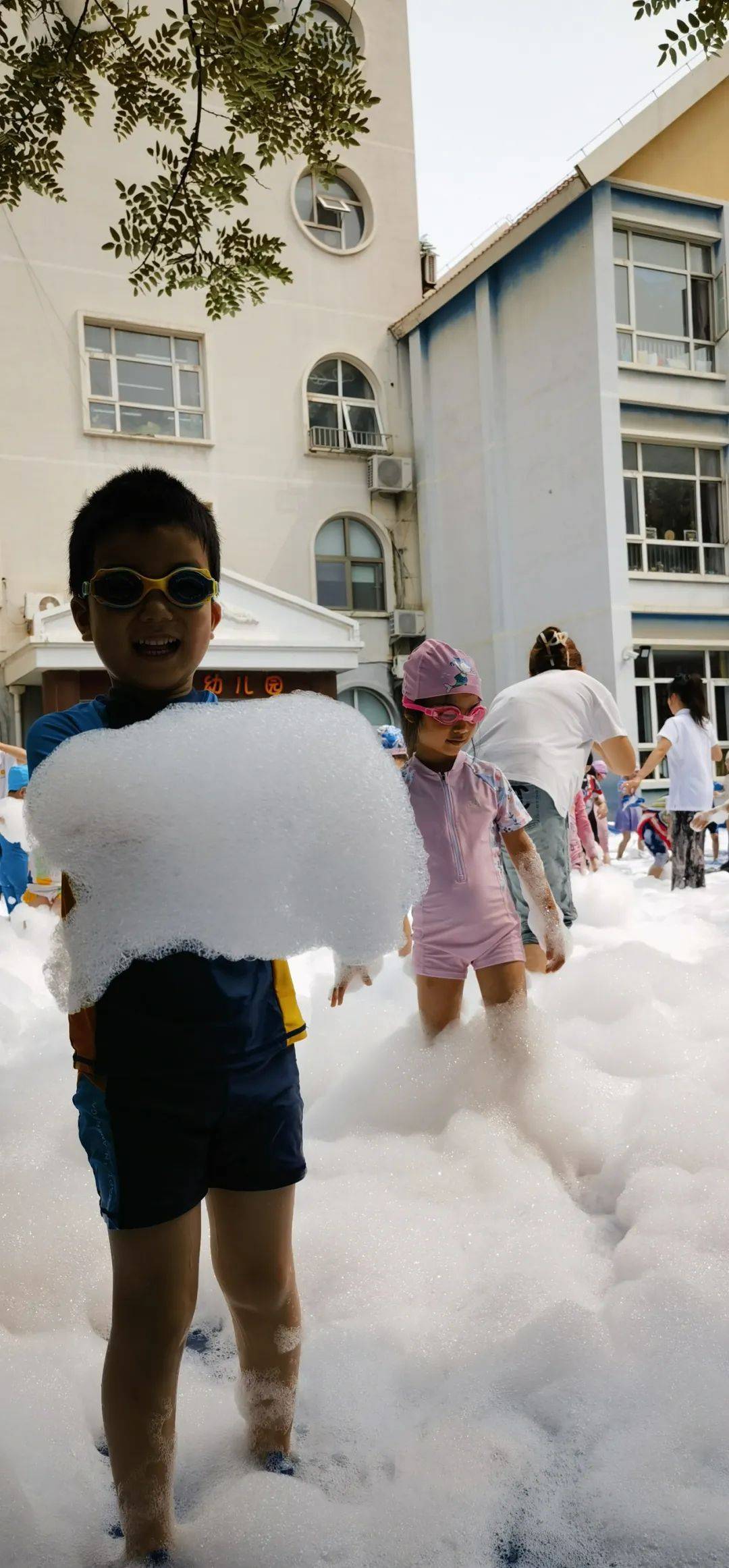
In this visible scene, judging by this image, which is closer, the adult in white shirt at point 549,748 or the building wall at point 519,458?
the adult in white shirt at point 549,748

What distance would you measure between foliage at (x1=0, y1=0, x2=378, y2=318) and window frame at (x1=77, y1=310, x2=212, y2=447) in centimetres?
1221

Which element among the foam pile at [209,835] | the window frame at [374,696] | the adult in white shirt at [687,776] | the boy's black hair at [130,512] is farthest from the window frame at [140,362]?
the foam pile at [209,835]

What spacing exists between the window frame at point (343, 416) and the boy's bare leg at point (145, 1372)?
16.5 m

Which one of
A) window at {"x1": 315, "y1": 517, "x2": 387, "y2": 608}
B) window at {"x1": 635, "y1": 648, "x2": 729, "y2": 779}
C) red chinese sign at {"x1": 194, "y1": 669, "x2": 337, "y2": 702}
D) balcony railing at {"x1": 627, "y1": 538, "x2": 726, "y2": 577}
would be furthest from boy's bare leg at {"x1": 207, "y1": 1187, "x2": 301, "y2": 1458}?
window at {"x1": 315, "y1": 517, "x2": 387, "y2": 608}

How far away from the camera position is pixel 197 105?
11.9 feet

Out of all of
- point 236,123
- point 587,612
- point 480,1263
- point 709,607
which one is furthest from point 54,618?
point 480,1263

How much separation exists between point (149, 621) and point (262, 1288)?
1.01 metres

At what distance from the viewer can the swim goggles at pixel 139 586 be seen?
155 centimetres

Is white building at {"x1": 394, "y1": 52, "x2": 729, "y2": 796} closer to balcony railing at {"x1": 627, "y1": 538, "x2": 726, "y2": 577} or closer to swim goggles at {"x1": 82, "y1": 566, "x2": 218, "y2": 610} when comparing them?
balcony railing at {"x1": 627, "y1": 538, "x2": 726, "y2": 577}

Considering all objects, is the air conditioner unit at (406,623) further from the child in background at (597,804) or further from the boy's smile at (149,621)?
the boy's smile at (149,621)

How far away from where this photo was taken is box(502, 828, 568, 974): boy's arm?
3.22 m

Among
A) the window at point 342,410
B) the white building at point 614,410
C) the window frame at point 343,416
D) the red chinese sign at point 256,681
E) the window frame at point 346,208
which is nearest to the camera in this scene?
the red chinese sign at point 256,681

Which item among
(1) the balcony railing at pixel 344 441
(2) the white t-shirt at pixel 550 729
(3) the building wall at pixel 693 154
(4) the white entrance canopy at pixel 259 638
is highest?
(3) the building wall at pixel 693 154

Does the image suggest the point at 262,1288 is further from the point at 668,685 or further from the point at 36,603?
the point at 668,685
